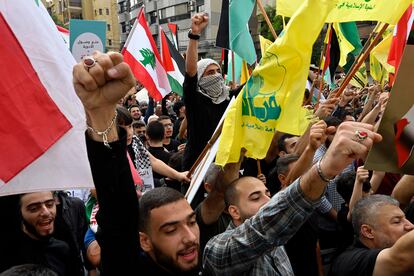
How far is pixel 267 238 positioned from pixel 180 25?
58.8 m

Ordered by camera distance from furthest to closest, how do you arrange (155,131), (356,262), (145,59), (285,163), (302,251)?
(145,59) → (155,131) → (285,163) → (302,251) → (356,262)

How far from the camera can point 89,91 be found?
138 cm

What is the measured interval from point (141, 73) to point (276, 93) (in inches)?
175

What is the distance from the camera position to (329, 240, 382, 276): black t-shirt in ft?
7.43

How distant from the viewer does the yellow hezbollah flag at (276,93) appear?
2498mm

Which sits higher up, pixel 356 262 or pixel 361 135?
pixel 361 135

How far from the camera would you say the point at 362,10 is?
12.6 feet

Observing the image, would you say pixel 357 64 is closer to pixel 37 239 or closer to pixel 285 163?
pixel 285 163

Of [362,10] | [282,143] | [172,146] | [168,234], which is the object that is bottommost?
[172,146]

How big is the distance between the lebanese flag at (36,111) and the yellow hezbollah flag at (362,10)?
2250 mm

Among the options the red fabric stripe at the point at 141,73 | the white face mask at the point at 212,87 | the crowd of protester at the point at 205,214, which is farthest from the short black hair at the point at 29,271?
the red fabric stripe at the point at 141,73

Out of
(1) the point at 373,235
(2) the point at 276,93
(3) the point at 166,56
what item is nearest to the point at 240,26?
(2) the point at 276,93

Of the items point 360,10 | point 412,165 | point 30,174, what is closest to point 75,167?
point 30,174

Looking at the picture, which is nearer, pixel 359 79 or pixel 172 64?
pixel 172 64
